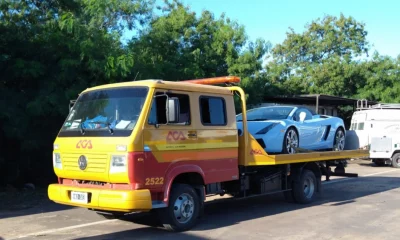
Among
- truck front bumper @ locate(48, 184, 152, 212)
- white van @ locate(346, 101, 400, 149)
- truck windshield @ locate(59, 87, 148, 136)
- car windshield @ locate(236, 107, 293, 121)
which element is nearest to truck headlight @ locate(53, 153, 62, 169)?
truck windshield @ locate(59, 87, 148, 136)

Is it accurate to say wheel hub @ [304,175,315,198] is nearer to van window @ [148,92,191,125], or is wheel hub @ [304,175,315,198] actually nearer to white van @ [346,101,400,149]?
van window @ [148,92,191,125]

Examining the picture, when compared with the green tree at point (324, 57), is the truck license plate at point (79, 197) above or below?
below

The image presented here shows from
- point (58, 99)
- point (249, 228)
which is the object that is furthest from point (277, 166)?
point (58, 99)

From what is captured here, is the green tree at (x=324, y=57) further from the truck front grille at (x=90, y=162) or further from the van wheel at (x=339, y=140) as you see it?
the truck front grille at (x=90, y=162)

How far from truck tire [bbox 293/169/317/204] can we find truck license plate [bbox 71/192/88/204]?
5.08 m

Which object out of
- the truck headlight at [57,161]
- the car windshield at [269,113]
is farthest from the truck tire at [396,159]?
the truck headlight at [57,161]

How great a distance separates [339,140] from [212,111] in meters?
4.79

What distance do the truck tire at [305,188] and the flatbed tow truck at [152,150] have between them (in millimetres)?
2003

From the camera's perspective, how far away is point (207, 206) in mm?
10320

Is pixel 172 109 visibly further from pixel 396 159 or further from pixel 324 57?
pixel 324 57

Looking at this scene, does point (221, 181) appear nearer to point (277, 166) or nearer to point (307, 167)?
point (277, 166)

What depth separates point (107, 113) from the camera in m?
7.40

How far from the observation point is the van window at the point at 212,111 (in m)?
8.02

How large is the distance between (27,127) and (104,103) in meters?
4.68
